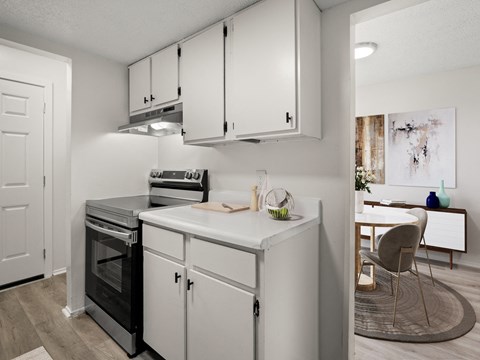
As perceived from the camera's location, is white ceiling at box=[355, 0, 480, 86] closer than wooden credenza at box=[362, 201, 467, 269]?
Yes

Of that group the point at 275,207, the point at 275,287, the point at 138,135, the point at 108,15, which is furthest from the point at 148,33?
the point at 275,287

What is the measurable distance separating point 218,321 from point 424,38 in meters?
3.04

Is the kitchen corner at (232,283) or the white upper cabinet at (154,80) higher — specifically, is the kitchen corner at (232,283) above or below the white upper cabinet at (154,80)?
below

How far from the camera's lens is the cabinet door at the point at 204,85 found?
181 centimetres

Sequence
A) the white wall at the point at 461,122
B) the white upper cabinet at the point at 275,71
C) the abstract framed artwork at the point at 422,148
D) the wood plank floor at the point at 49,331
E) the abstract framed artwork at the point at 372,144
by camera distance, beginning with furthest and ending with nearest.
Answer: the abstract framed artwork at the point at 372,144, the abstract framed artwork at the point at 422,148, the white wall at the point at 461,122, the wood plank floor at the point at 49,331, the white upper cabinet at the point at 275,71

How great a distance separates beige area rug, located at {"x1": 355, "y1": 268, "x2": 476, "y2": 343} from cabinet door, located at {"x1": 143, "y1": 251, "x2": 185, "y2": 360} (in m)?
1.44

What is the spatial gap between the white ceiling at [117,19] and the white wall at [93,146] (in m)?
0.19

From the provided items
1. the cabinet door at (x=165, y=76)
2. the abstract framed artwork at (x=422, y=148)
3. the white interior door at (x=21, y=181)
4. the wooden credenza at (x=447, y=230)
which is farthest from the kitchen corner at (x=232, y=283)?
the abstract framed artwork at (x=422, y=148)

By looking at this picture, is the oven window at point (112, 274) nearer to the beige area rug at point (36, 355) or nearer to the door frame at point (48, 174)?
the beige area rug at point (36, 355)

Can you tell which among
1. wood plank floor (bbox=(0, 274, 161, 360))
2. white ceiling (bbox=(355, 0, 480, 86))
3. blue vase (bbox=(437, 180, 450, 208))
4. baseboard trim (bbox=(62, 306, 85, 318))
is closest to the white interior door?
wood plank floor (bbox=(0, 274, 161, 360))

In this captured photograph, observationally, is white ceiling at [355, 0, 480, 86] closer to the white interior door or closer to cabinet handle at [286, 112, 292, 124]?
cabinet handle at [286, 112, 292, 124]

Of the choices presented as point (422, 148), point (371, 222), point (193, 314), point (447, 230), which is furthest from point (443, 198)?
point (193, 314)

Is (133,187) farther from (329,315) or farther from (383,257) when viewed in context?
(383,257)

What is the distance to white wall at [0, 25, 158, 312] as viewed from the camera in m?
2.25
